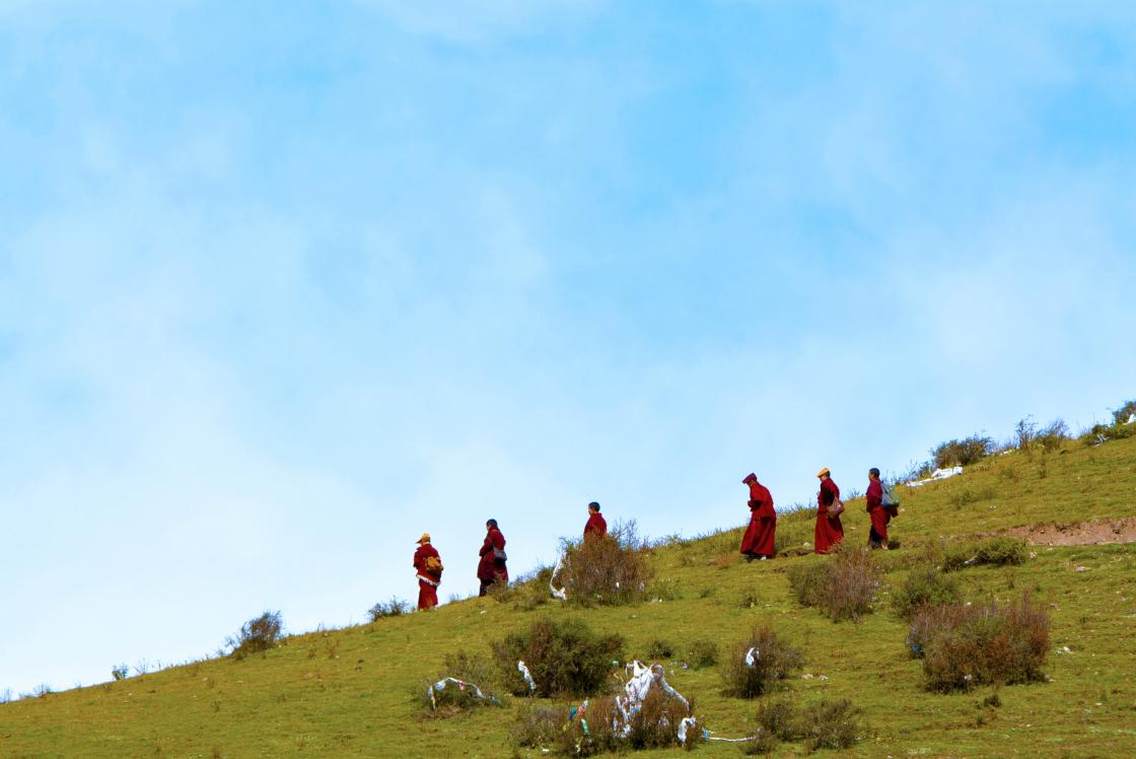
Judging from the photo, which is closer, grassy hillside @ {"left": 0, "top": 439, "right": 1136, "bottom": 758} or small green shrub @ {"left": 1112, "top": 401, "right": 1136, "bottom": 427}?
grassy hillside @ {"left": 0, "top": 439, "right": 1136, "bottom": 758}

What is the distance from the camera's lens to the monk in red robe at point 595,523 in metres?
26.8

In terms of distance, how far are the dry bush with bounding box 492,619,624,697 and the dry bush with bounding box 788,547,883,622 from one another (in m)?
3.79

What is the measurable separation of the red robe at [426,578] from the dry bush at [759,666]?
39.1 feet

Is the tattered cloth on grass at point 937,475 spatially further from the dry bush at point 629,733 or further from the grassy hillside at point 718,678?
the dry bush at point 629,733

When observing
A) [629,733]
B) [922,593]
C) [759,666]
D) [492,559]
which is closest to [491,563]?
[492,559]

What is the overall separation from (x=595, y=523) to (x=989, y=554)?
8287 millimetres

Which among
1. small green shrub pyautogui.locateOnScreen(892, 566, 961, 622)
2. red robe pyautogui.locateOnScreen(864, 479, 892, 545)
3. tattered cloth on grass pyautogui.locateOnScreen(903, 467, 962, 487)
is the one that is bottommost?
small green shrub pyautogui.locateOnScreen(892, 566, 961, 622)

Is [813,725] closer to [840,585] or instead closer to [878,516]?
[840,585]

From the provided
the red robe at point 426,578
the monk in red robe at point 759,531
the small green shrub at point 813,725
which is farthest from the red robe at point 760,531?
the small green shrub at point 813,725

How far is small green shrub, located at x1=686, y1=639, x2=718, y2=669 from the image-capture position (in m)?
18.6

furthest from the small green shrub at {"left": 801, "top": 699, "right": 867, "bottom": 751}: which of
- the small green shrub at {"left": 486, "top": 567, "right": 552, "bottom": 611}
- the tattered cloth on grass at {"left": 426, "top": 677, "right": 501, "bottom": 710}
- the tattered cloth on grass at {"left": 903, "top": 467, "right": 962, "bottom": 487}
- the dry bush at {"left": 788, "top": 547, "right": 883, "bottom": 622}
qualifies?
the tattered cloth on grass at {"left": 903, "top": 467, "right": 962, "bottom": 487}

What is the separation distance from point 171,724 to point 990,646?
1048 centimetres

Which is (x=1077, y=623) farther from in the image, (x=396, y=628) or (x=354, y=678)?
(x=396, y=628)

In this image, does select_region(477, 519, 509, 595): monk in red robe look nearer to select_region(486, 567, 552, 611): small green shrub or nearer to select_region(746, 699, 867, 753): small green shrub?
select_region(486, 567, 552, 611): small green shrub
